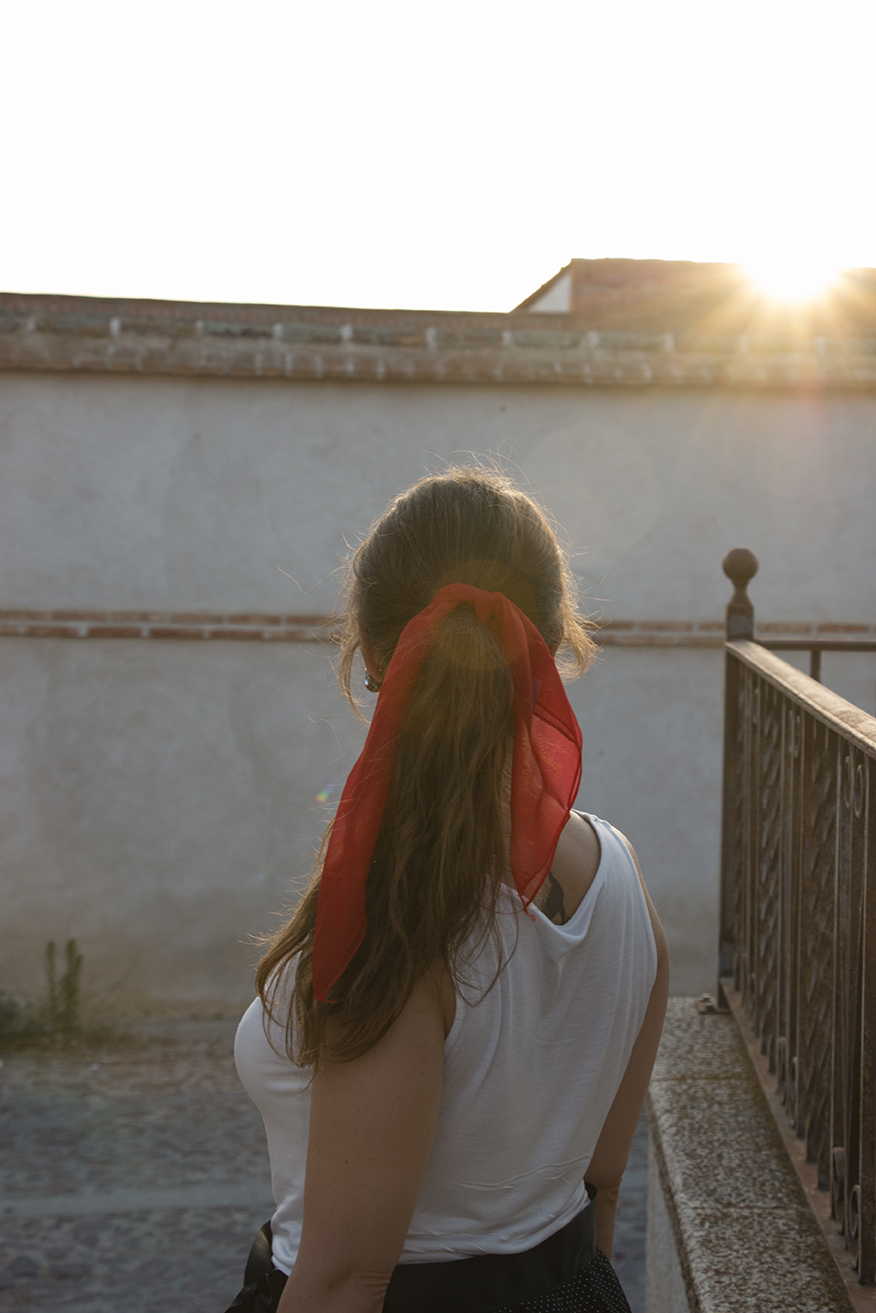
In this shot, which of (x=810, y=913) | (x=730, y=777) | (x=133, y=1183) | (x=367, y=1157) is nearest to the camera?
(x=367, y=1157)

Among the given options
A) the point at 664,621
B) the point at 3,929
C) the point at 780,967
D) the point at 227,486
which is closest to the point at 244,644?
the point at 227,486

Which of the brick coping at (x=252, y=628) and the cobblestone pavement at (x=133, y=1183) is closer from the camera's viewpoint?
the cobblestone pavement at (x=133, y=1183)

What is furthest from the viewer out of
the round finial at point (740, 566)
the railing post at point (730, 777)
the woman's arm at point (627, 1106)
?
the round finial at point (740, 566)

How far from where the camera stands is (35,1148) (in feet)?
15.2

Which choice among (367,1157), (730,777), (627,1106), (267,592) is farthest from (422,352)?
(367,1157)

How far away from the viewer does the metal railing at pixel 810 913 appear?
5.27 feet

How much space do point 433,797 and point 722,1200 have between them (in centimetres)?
141

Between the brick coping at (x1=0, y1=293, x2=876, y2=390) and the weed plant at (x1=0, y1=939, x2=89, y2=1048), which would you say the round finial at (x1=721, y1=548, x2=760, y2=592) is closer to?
the brick coping at (x1=0, y1=293, x2=876, y2=390)

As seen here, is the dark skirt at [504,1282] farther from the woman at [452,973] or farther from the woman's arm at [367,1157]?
the woman's arm at [367,1157]

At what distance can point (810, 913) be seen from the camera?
1.98 m

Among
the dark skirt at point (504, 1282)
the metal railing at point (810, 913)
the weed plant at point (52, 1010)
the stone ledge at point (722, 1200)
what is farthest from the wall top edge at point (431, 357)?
the dark skirt at point (504, 1282)

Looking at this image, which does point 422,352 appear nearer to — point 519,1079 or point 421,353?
point 421,353

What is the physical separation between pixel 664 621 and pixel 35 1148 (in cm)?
444

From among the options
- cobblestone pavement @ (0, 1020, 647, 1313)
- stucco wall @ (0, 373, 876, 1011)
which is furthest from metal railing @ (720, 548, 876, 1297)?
stucco wall @ (0, 373, 876, 1011)
